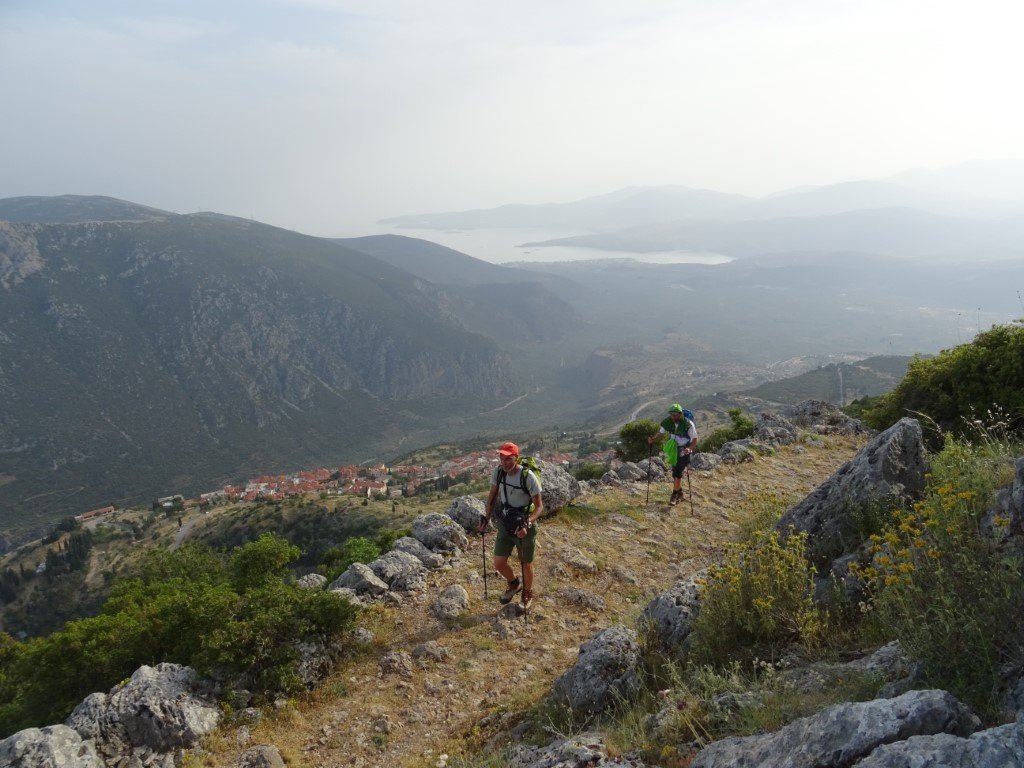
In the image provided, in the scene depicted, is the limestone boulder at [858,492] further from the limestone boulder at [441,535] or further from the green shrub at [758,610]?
the limestone boulder at [441,535]

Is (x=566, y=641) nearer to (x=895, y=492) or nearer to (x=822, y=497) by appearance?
(x=822, y=497)

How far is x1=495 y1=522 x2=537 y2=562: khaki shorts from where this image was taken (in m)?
8.30

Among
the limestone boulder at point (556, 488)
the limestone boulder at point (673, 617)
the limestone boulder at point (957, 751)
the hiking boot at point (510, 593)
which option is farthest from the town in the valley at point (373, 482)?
the limestone boulder at point (957, 751)

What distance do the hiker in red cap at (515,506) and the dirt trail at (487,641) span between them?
0.93 meters

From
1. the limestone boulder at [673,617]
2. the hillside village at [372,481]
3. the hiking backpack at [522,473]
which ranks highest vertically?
the hiking backpack at [522,473]

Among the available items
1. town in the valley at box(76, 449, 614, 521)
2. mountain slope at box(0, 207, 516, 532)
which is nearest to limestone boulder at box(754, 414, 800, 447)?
town in the valley at box(76, 449, 614, 521)

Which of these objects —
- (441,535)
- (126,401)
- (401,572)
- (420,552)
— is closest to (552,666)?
(401,572)

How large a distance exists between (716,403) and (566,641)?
117971mm

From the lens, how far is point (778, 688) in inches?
163

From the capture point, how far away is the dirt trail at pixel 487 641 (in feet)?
20.7

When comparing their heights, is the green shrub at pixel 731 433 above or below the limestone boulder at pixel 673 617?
below

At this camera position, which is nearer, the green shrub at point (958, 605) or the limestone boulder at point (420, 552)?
the green shrub at point (958, 605)

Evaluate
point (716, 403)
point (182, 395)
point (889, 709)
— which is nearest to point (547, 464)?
point (889, 709)

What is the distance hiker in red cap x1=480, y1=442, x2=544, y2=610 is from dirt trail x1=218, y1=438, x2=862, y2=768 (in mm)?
932
